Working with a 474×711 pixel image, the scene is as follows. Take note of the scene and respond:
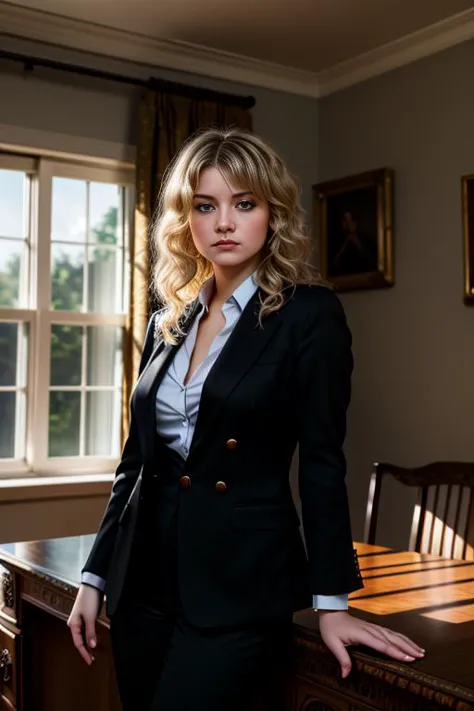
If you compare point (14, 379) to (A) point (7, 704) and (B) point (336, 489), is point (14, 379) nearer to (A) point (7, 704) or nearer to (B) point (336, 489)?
(A) point (7, 704)

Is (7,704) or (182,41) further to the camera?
(182,41)

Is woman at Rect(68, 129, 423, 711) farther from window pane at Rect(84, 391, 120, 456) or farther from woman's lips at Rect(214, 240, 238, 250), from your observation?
window pane at Rect(84, 391, 120, 456)

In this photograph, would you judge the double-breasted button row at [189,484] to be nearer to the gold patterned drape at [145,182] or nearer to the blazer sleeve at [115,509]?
the blazer sleeve at [115,509]

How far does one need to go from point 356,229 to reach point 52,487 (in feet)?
7.04

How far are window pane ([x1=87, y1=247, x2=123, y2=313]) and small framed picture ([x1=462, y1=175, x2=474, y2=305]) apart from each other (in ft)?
5.89

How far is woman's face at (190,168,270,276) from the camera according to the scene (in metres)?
1.57

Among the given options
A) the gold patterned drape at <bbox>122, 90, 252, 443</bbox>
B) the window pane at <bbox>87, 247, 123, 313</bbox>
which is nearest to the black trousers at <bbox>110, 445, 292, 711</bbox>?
the gold patterned drape at <bbox>122, 90, 252, 443</bbox>

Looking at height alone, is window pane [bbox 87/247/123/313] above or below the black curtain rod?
below

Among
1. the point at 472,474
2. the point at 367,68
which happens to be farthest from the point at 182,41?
the point at 472,474

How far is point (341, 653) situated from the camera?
1.47 metres

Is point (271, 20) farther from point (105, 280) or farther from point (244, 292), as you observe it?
point (244, 292)

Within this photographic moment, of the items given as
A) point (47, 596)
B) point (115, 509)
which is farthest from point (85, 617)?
point (47, 596)

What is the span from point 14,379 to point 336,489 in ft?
11.0

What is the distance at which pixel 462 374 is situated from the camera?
444cm
